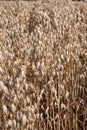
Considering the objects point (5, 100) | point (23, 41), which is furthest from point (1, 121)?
point (23, 41)

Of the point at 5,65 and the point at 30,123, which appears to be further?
the point at 5,65

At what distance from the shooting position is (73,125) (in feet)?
8.23

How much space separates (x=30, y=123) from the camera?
1.92 m

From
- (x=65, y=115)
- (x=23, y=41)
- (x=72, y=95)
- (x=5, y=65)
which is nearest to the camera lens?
(x=5, y=65)

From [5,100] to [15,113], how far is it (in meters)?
0.09

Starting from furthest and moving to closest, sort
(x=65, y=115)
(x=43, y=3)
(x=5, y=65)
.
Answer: (x=43, y=3), (x=65, y=115), (x=5, y=65)

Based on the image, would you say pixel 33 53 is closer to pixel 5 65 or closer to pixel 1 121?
pixel 5 65

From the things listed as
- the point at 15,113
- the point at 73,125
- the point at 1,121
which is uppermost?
the point at 15,113

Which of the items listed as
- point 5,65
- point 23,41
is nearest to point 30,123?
point 5,65

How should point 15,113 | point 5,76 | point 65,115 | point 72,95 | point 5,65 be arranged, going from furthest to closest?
point 72,95
point 65,115
point 5,65
point 5,76
point 15,113

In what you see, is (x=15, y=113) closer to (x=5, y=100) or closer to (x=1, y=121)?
(x=5, y=100)

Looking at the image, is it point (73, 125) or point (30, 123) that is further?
point (73, 125)

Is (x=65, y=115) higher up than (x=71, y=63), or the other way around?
(x=71, y=63)

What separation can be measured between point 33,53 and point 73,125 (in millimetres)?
591
